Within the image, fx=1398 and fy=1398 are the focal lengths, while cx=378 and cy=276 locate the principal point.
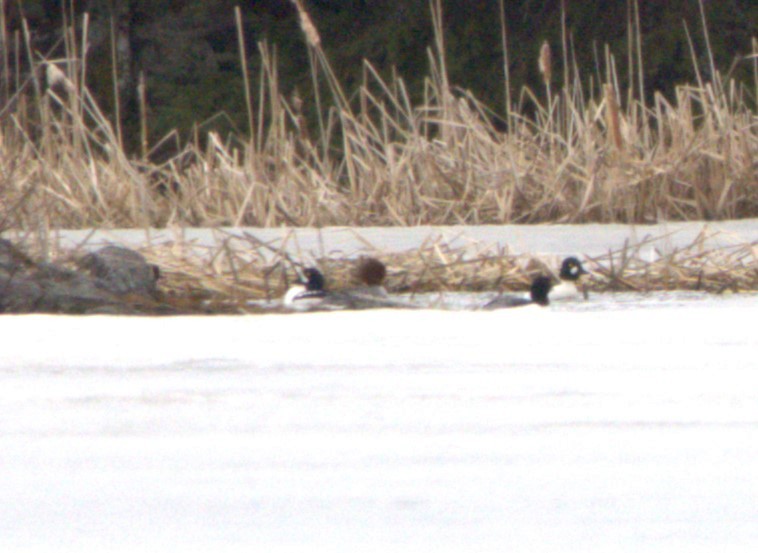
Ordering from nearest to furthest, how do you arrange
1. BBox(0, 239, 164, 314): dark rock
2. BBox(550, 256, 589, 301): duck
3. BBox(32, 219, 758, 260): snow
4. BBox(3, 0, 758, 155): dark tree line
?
BBox(0, 239, 164, 314): dark rock < BBox(550, 256, 589, 301): duck < BBox(32, 219, 758, 260): snow < BBox(3, 0, 758, 155): dark tree line

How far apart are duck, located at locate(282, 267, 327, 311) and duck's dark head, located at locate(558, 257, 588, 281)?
427 mm

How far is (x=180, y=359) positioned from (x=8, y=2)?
29.1ft

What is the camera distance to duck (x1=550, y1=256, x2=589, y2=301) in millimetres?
2193

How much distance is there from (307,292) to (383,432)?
1318mm

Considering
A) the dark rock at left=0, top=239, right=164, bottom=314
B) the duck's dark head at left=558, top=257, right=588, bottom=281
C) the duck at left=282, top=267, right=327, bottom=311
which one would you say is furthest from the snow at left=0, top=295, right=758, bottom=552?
the duck's dark head at left=558, top=257, right=588, bottom=281

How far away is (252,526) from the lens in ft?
1.89

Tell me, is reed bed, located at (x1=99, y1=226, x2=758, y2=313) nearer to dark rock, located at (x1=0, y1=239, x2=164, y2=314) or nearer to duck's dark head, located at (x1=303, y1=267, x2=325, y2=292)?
duck's dark head, located at (x1=303, y1=267, x2=325, y2=292)

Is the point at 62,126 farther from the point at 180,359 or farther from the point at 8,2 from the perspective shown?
the point at 8,2

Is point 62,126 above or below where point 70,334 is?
below

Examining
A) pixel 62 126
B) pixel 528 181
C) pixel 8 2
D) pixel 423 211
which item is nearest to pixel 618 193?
pixel 528 181

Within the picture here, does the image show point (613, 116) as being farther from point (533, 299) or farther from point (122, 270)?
point (122, 270)

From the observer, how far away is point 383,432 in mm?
665

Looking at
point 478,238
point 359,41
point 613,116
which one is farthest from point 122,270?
point 359,41

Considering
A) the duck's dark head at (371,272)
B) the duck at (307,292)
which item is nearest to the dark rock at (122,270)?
the duck at (307,292)
